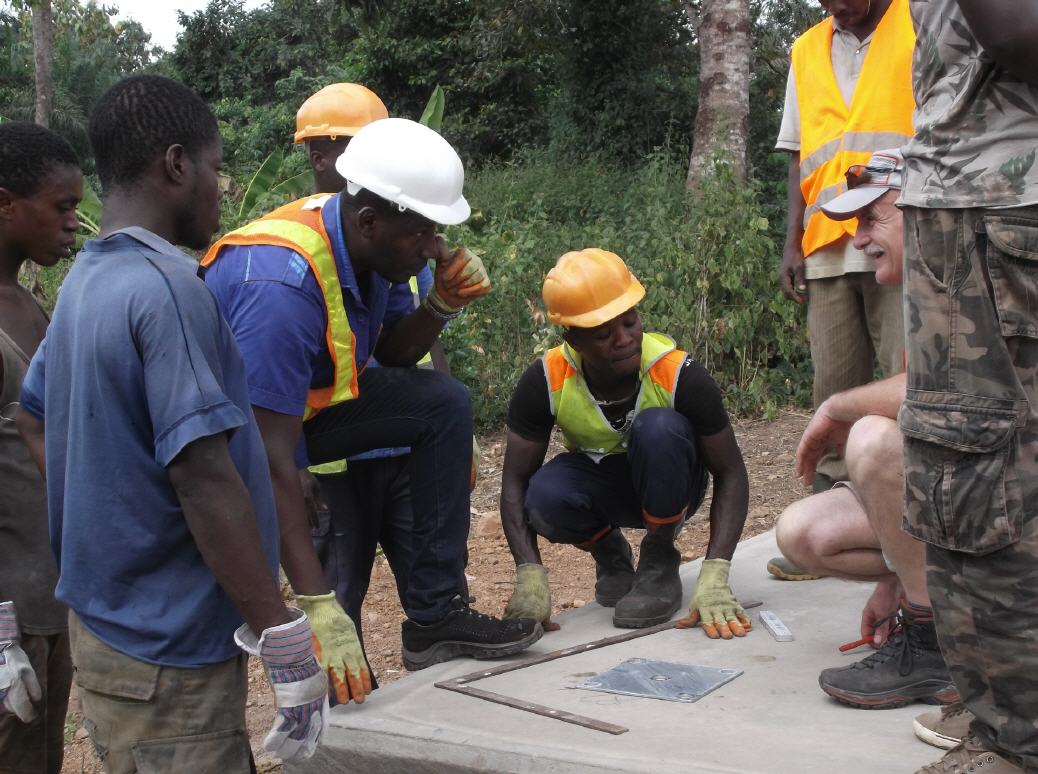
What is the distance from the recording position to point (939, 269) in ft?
6.47

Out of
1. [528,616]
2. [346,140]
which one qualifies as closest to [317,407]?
[528,616]

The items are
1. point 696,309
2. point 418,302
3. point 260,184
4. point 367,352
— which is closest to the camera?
point 367,352

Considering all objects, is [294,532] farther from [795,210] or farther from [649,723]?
[795,210]

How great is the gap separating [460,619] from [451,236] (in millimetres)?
4954

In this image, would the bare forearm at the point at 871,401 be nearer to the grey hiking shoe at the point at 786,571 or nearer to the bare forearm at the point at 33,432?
the grey hiking shoe at the point at 786,571

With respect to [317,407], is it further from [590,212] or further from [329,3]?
[329,3]

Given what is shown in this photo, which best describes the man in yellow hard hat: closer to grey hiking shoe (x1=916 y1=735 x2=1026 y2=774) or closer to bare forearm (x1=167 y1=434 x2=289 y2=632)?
grey hiking shoe (x1=916 y1=735 x2=1026 y2=774)

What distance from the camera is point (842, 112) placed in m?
3.93

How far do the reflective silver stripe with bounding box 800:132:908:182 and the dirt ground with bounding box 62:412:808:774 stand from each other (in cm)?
203

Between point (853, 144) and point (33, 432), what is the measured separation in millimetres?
2818

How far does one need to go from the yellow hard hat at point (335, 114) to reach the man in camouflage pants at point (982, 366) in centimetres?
250

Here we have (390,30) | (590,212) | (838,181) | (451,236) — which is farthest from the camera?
(390,30)

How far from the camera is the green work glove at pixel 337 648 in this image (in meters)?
2.84

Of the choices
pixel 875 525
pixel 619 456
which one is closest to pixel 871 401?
pixel 875 525
